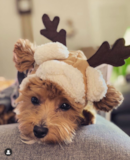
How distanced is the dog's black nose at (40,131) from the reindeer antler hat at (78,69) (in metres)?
0.15

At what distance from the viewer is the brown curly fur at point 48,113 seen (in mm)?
596

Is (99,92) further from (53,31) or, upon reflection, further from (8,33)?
(8,33)

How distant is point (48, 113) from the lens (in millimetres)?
670

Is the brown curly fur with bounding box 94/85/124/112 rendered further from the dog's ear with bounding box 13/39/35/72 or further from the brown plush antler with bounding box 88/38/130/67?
the dog's ear with bounding box 13/39/35/72

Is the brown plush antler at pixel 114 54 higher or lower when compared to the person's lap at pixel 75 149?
higher

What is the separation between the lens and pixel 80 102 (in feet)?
2.17

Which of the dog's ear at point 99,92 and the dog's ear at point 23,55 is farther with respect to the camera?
the dog's ear at point 23,55

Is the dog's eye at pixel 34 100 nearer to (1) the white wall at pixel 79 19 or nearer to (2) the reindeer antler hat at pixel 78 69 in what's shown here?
(2) the reindeer antler hat at pixel 78 69

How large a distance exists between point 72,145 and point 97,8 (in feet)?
6.54

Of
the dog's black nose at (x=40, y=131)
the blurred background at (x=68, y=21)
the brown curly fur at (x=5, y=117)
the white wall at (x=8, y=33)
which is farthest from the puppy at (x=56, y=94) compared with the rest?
the white wall at (x=8, y=33)

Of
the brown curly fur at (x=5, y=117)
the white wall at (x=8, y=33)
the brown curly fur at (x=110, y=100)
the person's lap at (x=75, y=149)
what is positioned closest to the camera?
the person's lap at (x=75, y=149)

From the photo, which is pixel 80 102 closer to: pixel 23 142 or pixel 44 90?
pixel 44 90

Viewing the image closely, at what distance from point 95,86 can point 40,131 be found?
241 millimetres

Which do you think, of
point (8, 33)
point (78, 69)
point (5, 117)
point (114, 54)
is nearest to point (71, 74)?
point (78, 69)
